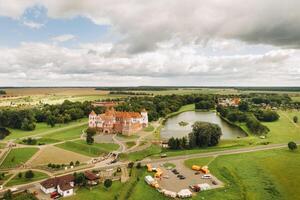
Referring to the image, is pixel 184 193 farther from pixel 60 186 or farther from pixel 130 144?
pixel 130 144

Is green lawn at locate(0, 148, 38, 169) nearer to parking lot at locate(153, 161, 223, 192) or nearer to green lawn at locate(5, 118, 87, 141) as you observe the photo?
green lawn at locate(5, 118, 87, 141)

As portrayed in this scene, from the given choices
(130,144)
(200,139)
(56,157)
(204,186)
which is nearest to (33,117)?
(56,157)

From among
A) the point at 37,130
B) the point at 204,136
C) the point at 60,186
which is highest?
the point at 204,136

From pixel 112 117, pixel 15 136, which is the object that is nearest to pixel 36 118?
pixel 15 136

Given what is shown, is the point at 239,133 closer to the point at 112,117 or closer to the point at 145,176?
the point at 112,117

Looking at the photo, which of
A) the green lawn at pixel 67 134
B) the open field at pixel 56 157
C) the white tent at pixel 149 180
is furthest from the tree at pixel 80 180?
the green lawn at pixel 67 134

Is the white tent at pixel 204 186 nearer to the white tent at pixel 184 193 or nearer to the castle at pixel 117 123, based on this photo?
the white tent at pixel 184 193

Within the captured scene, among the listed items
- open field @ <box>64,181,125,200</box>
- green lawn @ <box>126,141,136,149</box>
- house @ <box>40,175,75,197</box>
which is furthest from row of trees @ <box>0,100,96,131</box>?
open field @ <box>64,181,125,200</box>
